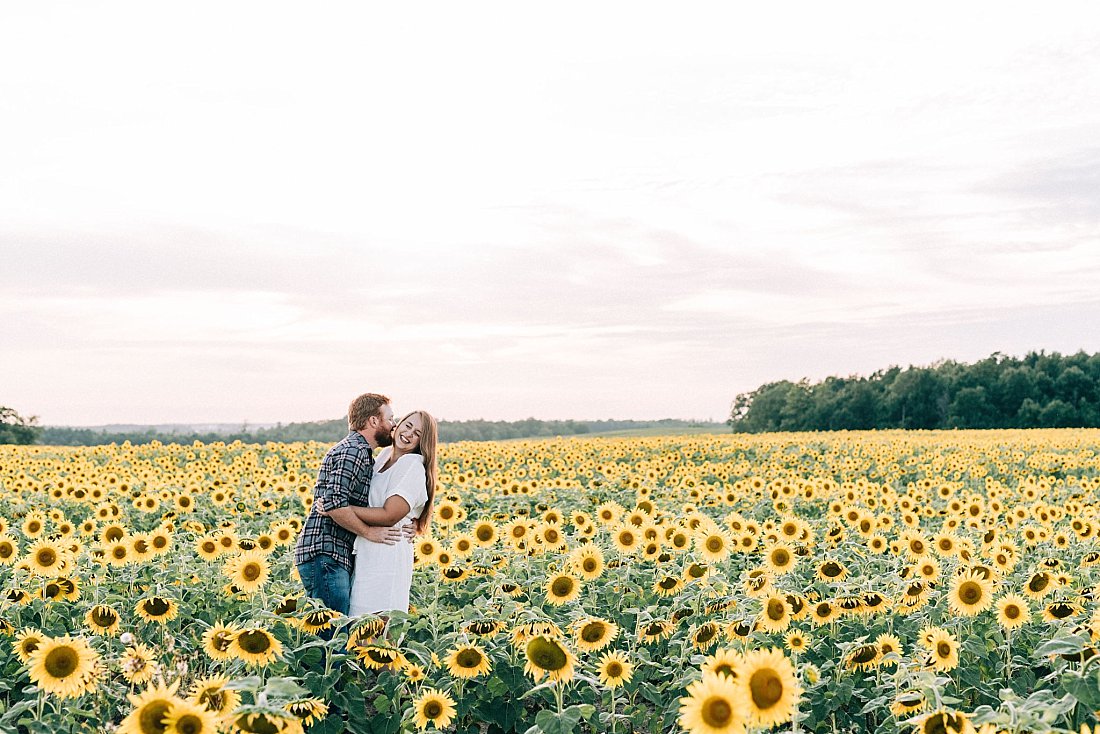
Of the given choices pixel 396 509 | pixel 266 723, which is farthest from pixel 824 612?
pixel 266 723

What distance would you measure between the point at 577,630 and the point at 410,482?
5.68 ft

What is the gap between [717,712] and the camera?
3668mm

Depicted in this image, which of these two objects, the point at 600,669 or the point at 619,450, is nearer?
the point at 600,669

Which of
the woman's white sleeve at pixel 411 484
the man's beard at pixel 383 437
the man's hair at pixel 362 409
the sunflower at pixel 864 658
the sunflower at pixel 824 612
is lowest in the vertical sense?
the sunflower at pixel 864 658

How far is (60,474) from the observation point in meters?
17.0

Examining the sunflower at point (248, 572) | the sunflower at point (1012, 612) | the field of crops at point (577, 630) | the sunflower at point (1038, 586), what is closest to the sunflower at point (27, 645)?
the field of crops at point (577, 630)

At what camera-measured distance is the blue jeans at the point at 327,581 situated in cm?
712

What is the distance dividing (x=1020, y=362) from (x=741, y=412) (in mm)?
24921

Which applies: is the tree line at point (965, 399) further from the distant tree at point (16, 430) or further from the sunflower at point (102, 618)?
the sunflower at point (102, 618)

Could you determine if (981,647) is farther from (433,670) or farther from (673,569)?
(433,670)

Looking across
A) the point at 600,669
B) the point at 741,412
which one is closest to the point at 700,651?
the point at 600,669

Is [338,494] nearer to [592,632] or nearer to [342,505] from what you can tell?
[342,505]

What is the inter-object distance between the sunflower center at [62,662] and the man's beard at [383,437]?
2.68 meters

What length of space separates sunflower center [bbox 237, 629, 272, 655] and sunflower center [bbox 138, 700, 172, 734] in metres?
1.28
